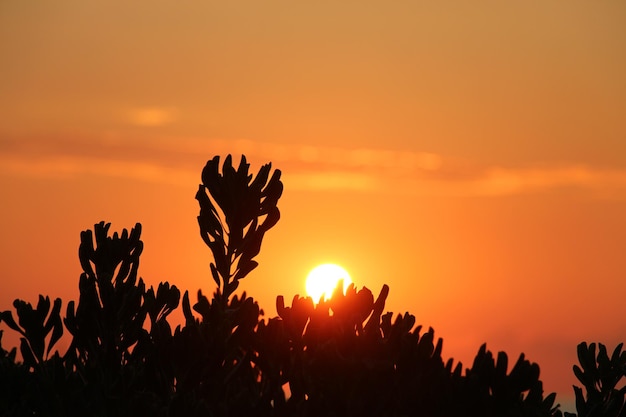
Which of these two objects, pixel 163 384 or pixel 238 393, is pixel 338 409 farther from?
pixel 163 384

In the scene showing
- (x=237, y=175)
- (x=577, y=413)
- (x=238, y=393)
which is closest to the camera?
(x=238, y=393)

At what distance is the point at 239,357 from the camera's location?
9695 millimetres

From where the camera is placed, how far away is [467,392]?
27.4ft

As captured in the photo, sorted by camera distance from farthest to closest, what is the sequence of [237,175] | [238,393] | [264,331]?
1. [237,175]
2. [264,331]
3. [238,393]

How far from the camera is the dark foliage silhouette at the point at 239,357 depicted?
839 centimetres

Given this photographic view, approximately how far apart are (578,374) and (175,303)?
185 inches

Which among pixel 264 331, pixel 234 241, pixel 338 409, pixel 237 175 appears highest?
pixel 237 175

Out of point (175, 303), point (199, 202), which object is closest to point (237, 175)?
point (199, 202)

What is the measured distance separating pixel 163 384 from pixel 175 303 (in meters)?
1.05

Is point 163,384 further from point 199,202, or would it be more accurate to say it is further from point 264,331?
point 199,202

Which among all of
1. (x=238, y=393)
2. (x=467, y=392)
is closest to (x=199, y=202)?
(x=238, y=393)

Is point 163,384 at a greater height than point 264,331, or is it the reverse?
point 264,331

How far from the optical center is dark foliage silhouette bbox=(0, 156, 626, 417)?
27.5 feet

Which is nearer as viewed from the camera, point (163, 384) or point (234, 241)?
point (163, 384)
